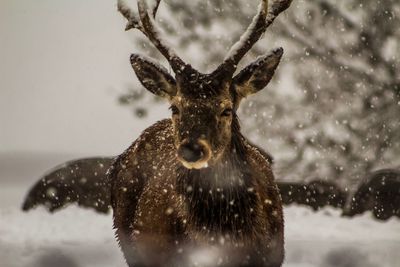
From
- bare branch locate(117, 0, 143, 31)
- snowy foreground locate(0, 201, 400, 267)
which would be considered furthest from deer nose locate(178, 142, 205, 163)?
snowy foreground locate(0, 201, 400, 267)

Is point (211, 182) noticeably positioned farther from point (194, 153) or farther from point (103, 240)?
point (103, 240)

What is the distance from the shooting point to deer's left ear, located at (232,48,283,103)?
82.1 inches

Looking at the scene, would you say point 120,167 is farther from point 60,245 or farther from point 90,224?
point 90,224

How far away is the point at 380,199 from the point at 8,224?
1665 millimetres

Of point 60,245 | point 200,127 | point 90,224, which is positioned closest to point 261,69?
point 200,127

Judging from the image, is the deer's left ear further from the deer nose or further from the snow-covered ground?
the snow-covered ground

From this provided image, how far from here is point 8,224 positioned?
128 inches

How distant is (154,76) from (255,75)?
0.29 meters

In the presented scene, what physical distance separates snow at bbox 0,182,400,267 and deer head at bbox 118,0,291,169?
884 millimetres

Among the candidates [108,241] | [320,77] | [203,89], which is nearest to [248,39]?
[203,89]

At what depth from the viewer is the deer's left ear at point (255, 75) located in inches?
82.1

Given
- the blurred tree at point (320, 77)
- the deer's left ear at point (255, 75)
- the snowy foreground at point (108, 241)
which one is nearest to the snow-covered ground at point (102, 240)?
the snowy foreground at point (108, 241)

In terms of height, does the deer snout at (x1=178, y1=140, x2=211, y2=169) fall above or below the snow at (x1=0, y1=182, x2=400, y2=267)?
below

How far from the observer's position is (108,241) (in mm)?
3018
